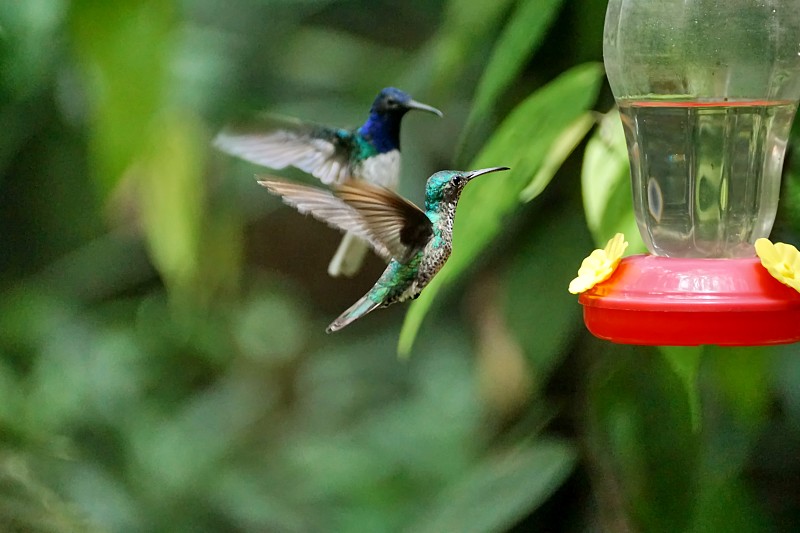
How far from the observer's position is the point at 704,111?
3.66 ft

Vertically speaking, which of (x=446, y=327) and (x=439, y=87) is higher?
(x=439, y=87)

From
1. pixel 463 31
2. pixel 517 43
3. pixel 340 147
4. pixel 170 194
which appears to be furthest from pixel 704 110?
pixel 170 194

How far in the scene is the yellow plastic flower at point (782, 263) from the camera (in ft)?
2.45

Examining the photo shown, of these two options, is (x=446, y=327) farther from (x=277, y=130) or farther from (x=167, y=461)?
(x=277, y=130)

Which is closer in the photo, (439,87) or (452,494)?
(439,87)

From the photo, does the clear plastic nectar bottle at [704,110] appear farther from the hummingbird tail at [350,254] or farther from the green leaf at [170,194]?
the green leaf at [170,194]

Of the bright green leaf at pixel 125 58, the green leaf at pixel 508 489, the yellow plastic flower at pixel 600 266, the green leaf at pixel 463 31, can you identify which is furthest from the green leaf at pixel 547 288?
the bright green leaf at pixel 125 58

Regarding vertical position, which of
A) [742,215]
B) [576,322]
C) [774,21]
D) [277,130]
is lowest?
[576,322]

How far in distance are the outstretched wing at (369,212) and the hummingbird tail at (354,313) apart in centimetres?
6

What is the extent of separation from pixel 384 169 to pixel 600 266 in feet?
1.30

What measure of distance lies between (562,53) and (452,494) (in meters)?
0.81

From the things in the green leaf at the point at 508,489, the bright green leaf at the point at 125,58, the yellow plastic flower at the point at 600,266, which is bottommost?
the green leaf at the point at 508,489

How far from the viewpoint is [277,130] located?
1.13 m

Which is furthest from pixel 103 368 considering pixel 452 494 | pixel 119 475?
pixel 452 494
